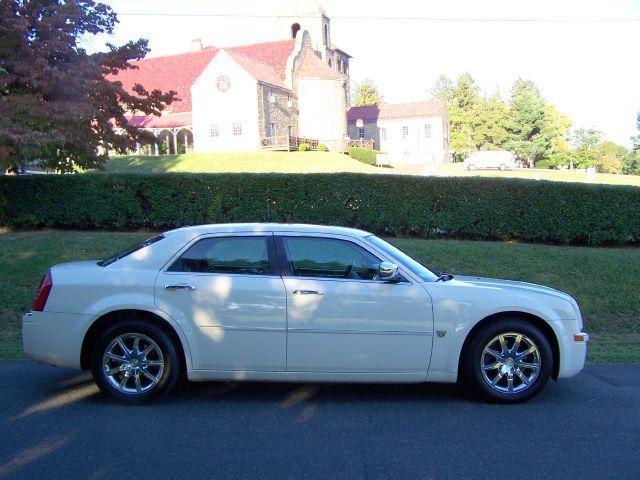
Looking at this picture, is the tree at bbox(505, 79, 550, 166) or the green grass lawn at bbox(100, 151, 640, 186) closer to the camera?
the green grass lawn at bbox(100, 151, 640, 186)

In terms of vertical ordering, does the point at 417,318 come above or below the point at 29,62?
below

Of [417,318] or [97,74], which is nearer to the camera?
[417,318]

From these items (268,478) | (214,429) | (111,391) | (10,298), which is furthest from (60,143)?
(268,478)

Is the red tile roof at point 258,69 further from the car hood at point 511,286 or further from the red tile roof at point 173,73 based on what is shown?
the car hood at point 511,286

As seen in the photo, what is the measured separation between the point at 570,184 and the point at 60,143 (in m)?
10.4

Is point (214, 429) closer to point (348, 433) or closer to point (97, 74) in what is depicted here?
point (348, 433)

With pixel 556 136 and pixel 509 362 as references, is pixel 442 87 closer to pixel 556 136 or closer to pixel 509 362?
pixel 556 136

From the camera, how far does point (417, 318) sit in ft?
17.3

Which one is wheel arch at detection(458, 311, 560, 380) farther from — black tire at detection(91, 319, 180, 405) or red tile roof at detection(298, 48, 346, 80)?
red tile roof at detection(298, 48, 346, 80)

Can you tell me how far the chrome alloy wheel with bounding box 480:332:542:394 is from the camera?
5395 mm

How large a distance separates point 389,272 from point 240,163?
32.1 meters

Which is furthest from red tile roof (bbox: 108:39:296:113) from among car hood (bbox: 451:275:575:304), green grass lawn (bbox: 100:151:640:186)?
car hood (bbox: 451:275:575:304)

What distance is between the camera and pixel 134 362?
5340 mm

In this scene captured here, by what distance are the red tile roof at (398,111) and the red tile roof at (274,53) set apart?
18319mm
